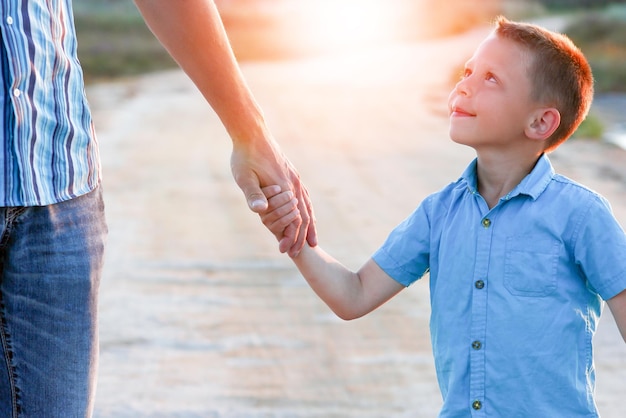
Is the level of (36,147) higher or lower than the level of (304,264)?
higher

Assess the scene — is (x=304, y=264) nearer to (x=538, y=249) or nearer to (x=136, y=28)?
(x=538, y=249)

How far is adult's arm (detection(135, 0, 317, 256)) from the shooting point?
2.12 m

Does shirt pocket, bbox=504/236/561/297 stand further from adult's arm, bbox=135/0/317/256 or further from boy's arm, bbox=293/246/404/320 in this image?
adult's arm, bbox=135/0/317/256

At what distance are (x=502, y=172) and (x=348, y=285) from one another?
429 millimetres

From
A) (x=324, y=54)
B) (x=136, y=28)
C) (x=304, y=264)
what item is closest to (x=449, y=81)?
(x=324, y=54)

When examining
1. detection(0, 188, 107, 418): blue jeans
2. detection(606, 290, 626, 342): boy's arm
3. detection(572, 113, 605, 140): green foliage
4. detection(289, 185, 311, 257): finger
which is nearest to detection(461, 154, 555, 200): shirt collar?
detection(606, 290, 626, 342): boy's arm

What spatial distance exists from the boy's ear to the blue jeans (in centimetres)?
91

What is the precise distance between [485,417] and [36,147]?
3.42ft

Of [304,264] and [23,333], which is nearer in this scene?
Answer: [23,333]

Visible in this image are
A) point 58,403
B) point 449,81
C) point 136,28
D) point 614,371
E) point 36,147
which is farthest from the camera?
point 136,28

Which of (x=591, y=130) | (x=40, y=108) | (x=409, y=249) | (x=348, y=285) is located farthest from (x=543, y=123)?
(x=591, y=130)

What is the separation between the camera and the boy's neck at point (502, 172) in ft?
7.55

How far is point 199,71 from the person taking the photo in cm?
220

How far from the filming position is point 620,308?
2.19m
